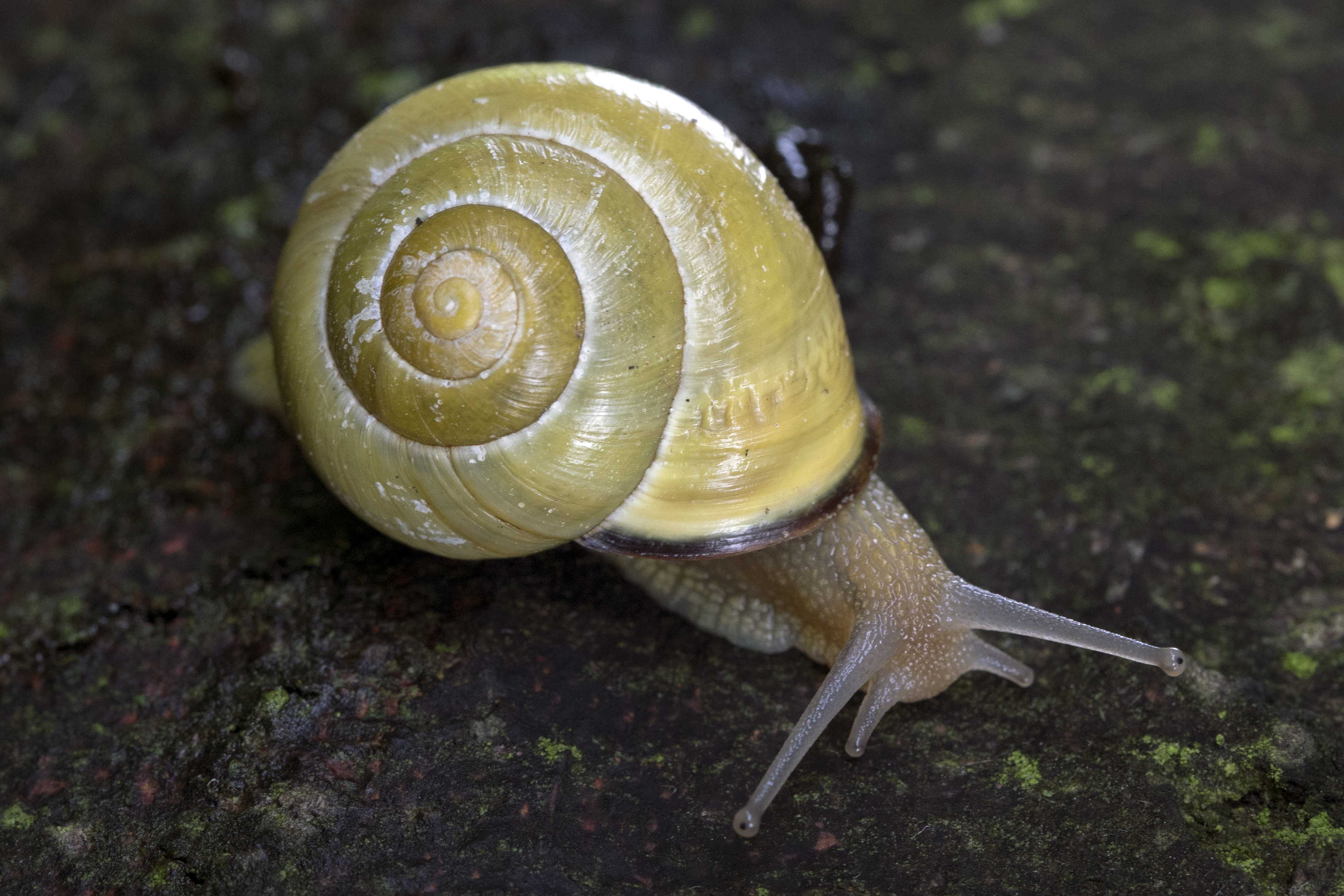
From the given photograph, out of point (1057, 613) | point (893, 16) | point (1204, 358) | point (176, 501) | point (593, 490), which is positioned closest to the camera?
point (593, 490)

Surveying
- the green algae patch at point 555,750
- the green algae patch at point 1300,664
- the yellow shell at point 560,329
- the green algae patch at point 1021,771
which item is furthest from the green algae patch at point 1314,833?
the green algae patch at point 555,750

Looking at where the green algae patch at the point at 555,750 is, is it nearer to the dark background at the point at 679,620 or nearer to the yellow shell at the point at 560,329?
the dark background at the point at 679,620

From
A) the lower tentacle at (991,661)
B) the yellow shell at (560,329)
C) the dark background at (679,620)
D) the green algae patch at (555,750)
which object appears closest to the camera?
the yellow shell at (560,329)

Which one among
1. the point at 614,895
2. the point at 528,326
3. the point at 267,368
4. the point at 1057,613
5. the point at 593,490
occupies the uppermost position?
the point at 528,326

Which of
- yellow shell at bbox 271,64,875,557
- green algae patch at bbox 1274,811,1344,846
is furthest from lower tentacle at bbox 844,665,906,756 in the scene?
green algae patch at bbox 1274,811,1344,846

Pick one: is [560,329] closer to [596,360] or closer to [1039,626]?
[596,360]

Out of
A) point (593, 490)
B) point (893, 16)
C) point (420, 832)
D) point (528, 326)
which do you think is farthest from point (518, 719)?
point (893, 16)

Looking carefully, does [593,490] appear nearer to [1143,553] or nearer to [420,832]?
[420,832]
